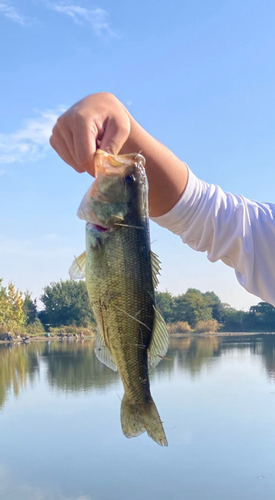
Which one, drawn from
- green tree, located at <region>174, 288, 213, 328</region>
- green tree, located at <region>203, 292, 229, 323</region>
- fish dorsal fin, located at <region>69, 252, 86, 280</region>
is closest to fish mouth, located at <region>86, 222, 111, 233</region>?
fish dorsal fin, located at <region>69, 252, 86, 280</region>

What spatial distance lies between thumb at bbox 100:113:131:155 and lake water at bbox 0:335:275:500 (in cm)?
949

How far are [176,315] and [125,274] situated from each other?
25.9m

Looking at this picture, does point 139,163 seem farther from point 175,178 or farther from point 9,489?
point 9,489

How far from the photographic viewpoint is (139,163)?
3.93 feet

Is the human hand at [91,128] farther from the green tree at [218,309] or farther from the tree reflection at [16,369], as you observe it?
the green tree at [218,309]

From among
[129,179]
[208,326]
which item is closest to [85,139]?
[129,179]

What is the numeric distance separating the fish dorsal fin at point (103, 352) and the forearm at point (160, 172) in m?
0.54

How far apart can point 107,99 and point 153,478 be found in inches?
415

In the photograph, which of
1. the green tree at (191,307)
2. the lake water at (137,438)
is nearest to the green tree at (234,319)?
the green tree at (191,307)

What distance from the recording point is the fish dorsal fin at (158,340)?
3.92 ft

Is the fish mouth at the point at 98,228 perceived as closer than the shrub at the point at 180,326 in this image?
Yes

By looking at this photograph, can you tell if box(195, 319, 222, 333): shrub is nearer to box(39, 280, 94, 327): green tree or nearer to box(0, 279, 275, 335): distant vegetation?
box(0, 279, 275, 335): distant vegetation

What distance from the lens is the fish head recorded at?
1161 millimetres

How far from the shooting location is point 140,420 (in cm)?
116
